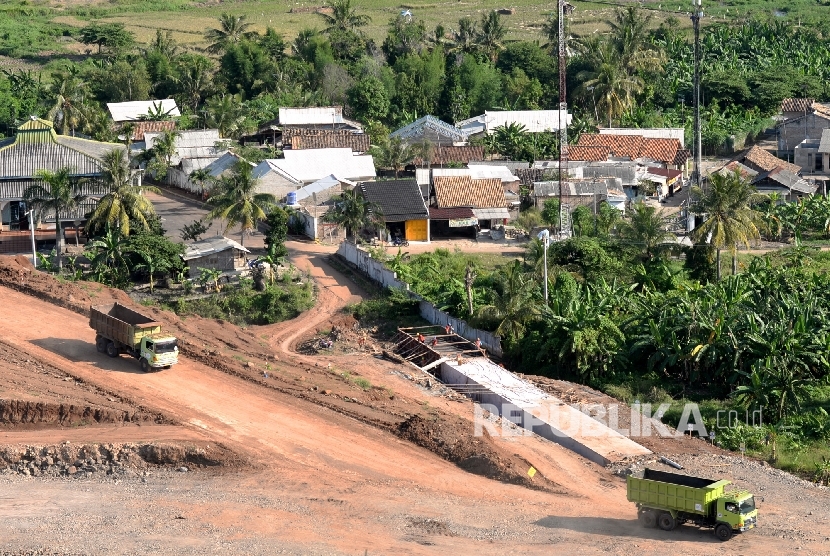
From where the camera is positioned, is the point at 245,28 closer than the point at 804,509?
No

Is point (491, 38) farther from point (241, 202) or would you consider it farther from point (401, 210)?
point (241, 202)

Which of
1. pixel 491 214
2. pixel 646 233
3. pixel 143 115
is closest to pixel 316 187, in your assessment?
pixel 491 214

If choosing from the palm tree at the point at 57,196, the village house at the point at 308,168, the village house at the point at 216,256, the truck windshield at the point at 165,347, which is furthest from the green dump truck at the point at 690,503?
the village house at the point at 308,168

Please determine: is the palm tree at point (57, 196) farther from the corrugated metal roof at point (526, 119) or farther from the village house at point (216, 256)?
the corrugated metal roof at point (526, 119)

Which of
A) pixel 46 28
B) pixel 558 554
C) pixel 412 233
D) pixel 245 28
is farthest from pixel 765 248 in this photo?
pixel 46 28

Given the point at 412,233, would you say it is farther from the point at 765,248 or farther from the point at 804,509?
the point at 804,509

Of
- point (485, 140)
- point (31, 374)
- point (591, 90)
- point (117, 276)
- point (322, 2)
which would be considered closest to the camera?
point (31, 374)

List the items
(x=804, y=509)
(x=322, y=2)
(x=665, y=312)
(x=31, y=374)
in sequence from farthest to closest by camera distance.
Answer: (x=322, y=2)
(x=665, y=312)
(x=31, y=374)
(x=804, y=509)

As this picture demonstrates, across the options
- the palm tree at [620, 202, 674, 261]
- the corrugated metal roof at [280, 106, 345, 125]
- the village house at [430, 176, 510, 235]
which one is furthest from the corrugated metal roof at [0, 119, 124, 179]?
the palm tree at [620, 202, 674, 261]
